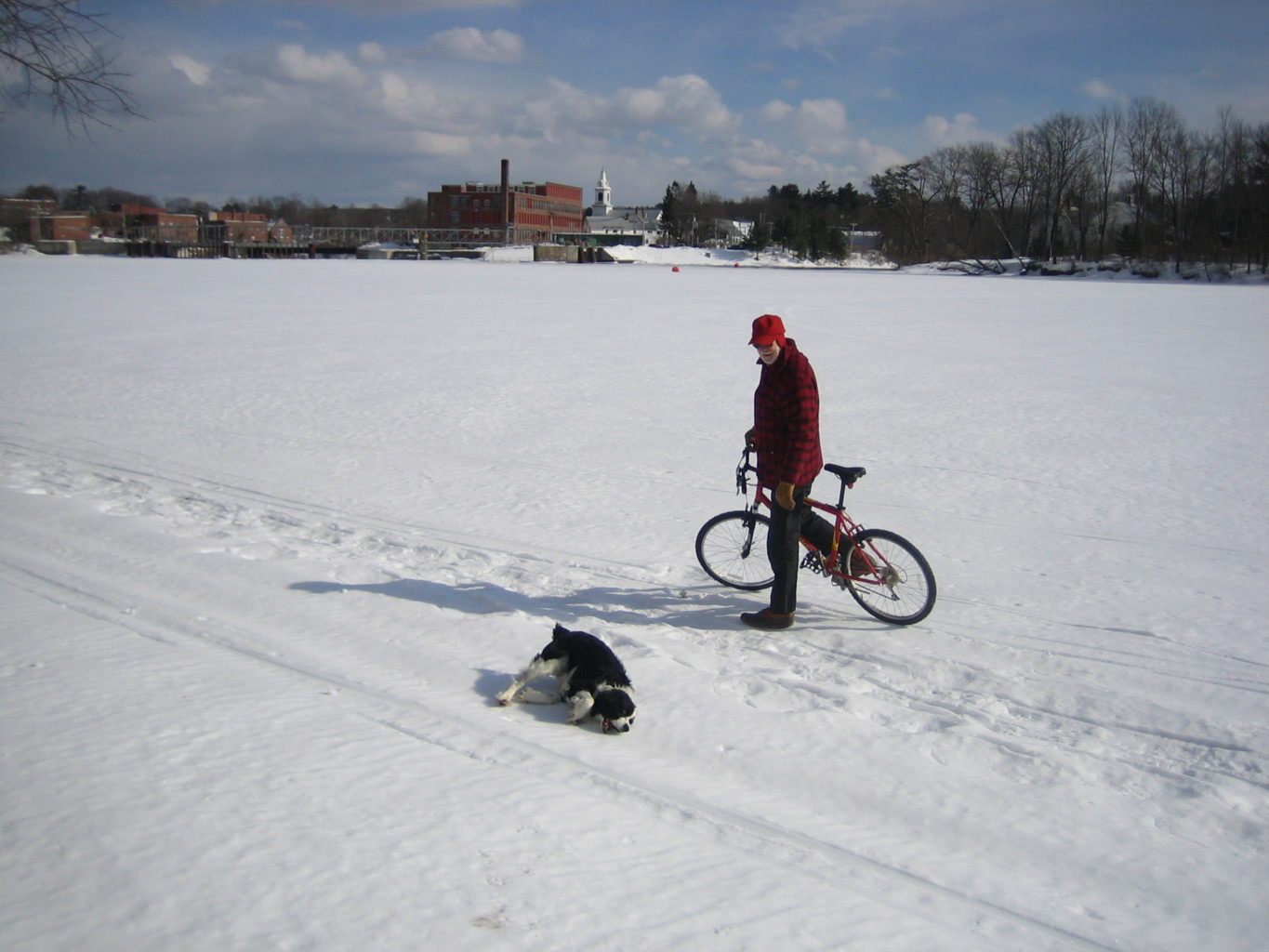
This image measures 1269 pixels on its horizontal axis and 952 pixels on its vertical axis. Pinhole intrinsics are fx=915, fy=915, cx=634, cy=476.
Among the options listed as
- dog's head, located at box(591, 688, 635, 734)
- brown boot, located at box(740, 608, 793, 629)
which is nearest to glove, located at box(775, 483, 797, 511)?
brown boot, located at box(740, 608, 793, 629)

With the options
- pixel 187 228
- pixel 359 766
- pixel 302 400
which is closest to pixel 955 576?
pixel 359 766

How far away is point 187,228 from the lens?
3314 inches

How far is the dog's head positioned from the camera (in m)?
4.19

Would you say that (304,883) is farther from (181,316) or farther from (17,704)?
(181,316)

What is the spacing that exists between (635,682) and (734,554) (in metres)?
1.66

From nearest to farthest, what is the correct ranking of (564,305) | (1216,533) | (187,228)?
1. (1216,533)
2. (564,305)
3. (187,228)

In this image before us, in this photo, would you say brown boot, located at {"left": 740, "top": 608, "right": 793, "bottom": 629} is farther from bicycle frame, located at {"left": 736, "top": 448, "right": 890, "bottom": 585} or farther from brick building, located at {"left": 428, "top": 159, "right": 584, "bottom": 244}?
brick building, located at {"left": 428, "top": 159, "right": 584, "bottom": 244}

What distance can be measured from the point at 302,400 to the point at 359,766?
9678 mm

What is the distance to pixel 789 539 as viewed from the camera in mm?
5398

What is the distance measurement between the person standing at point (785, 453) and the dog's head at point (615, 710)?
1.49 meters

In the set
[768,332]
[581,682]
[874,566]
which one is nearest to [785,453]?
[768,332]

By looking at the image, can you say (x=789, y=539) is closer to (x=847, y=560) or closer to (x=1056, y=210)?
(x=847, y=560)

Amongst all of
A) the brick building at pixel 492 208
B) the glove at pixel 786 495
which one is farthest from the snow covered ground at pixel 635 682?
the brick building at pixel 492 208

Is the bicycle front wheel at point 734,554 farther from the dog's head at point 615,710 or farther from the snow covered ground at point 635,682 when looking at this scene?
the dog's head at point 615,710
